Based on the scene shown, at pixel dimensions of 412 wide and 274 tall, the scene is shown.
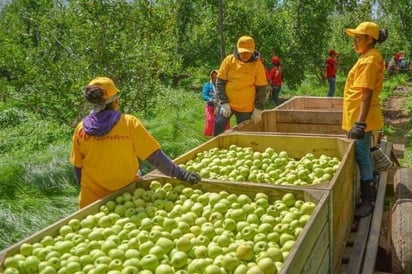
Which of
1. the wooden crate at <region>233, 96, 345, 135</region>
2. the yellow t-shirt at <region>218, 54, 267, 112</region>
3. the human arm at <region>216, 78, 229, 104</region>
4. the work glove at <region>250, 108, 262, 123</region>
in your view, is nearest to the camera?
the work glove at <region>250, 108, 262, 123</region>

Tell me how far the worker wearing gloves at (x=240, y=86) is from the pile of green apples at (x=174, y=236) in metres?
3.31

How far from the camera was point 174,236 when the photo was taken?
107 inches

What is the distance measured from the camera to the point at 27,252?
8.38ft

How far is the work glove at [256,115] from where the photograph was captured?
244 inches

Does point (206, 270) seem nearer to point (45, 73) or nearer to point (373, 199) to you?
point (373, 199)

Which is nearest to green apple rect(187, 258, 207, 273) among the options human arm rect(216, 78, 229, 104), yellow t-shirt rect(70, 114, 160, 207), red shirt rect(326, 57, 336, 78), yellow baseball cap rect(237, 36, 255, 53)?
yellow t-shirt rect(70, 114, 160, 207)

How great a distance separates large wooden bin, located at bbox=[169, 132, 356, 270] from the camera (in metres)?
3.39

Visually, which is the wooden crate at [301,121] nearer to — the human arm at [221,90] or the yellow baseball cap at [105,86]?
the human arm at [221,90]

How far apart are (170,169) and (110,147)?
1.53ft

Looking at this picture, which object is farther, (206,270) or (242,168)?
(242,168)

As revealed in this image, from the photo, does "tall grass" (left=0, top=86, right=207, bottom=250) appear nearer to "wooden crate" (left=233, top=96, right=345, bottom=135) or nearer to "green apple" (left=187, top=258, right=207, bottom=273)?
"wooden crate" (left=233, top=96, right=345, bottom=135)

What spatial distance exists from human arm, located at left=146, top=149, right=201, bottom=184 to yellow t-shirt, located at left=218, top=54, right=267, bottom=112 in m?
3.27

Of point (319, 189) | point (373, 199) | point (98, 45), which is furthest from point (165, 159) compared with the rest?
point (98, 45)

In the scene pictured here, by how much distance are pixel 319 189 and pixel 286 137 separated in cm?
172
